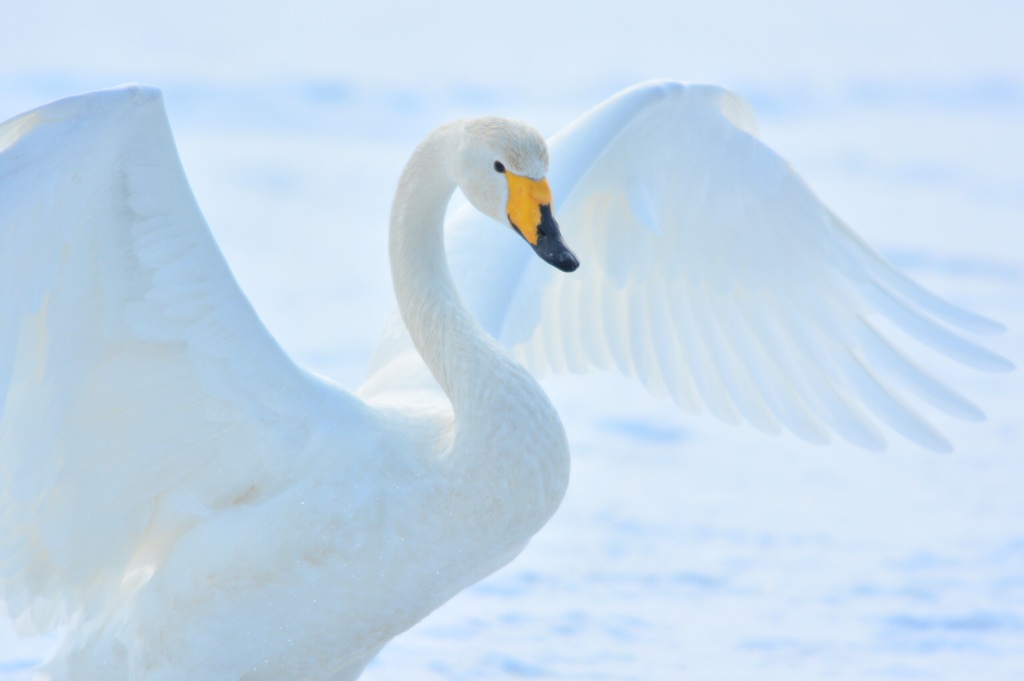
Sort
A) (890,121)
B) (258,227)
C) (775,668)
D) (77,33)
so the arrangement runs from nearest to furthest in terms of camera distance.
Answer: (775,668) → (258,227) → (890,121) → (77,33)

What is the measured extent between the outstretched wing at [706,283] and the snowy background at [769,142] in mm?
896

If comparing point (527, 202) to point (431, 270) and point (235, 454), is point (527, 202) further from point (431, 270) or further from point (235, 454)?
point (235, 454)

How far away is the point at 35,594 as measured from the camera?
4.47 metres

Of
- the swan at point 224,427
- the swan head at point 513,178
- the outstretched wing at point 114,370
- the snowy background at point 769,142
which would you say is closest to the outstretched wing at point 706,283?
the swan at point 224,427

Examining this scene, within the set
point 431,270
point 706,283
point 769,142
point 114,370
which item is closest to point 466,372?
point 431,270

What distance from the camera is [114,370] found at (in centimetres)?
406

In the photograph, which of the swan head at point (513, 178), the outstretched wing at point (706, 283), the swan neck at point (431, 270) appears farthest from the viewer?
the outstretched wing at point (706, 283)

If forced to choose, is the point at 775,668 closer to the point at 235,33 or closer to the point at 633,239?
the point at 633,239

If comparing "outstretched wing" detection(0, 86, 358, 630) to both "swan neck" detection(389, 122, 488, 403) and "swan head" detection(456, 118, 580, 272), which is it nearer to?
"swan neck" detection(389, 122, 488, 403)

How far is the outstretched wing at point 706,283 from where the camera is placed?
5129mm

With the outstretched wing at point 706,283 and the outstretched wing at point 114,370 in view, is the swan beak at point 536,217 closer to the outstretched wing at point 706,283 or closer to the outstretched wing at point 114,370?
the outstretched wing at point 114,370

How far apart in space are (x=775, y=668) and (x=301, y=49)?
1207 centimetres

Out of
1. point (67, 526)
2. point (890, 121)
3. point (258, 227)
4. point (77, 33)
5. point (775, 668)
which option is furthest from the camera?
point (77, 33)

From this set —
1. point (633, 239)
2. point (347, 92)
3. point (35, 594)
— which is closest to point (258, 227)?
point (347, 92)
